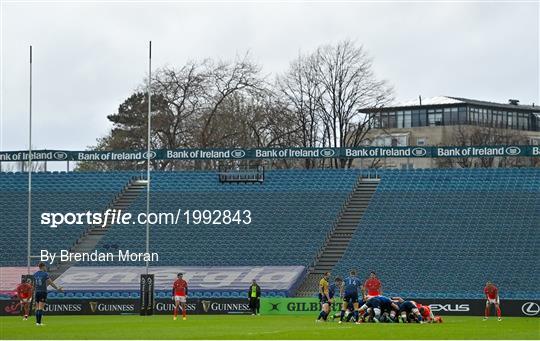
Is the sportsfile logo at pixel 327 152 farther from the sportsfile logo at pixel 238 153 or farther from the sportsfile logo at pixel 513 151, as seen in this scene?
the sportsfile logo at pixel 513 151

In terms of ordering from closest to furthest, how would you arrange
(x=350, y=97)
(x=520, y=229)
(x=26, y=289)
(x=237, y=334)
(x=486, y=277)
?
(x=237, y=334)
(x=26, y=289)
(x=486, y=277)
(x=520, y=229)
(x=350, y=97)

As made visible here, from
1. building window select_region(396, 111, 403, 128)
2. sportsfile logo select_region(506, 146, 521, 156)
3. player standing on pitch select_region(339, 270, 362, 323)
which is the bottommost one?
player standing on pitch select_region(339, 270, 362, 323)

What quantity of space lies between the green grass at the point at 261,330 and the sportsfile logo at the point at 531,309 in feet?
13.1

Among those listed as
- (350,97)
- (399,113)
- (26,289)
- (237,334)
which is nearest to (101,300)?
(26,289)

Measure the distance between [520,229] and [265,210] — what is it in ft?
43.1

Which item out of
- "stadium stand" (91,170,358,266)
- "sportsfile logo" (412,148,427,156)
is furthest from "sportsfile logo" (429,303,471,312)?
"sportsfile logo" (412,148,427,156)

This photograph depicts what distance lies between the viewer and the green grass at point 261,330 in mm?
29344

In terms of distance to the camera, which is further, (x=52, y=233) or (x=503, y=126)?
(x=503, y=126)

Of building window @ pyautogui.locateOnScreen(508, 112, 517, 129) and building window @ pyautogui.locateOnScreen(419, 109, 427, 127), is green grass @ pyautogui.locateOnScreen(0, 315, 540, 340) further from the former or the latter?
building window @ pyautogui.locateOnScreen(508, 112, 517, 129)

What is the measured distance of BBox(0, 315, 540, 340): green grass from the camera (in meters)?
29.3

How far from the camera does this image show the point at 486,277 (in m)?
50.7

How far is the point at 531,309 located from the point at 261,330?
15.3 meters

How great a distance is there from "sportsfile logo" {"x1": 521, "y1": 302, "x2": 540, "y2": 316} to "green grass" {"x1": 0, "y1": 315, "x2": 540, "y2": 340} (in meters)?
3.98

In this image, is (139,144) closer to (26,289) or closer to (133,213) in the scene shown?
(133,213)
